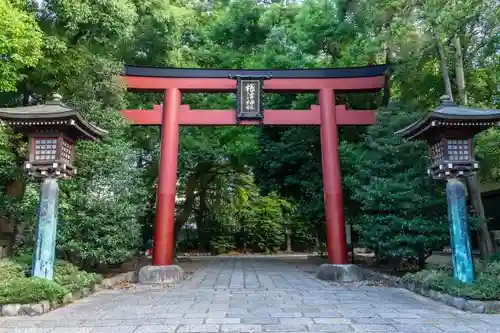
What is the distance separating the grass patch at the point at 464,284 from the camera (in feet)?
22.2

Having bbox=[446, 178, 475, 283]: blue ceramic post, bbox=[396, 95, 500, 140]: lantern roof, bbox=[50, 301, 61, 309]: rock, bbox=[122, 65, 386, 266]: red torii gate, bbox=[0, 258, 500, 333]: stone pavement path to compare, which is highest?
bbox=[122, 65, 386, 266]: red torii gate

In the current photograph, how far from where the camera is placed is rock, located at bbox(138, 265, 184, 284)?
10.6 metres

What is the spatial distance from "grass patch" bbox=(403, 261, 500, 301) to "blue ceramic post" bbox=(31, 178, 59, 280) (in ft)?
24.0

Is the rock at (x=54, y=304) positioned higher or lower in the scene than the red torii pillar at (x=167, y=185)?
lower

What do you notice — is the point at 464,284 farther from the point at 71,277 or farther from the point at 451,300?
the point at 71,277

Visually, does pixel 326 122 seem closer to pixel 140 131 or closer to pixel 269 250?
pixel 140 131

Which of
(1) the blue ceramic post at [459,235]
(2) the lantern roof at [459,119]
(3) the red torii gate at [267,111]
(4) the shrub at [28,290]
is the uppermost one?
(3) the red torii gate at [267,111]

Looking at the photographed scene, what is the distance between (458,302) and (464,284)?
0.48 m

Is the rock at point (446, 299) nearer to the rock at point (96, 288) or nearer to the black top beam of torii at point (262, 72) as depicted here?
the black top beam of torii at point (262, 72)

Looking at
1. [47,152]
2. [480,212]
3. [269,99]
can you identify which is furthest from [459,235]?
[269,99]

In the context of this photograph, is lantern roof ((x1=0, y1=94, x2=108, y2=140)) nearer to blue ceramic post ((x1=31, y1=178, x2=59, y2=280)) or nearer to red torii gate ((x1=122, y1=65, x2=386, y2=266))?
blue ceramic post ((x1=31, y1=178, x2=59, y2=280))

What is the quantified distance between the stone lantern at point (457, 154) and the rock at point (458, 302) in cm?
76

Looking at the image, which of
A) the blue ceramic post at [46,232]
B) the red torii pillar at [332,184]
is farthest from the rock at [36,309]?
the red torii pillar at [332,184]

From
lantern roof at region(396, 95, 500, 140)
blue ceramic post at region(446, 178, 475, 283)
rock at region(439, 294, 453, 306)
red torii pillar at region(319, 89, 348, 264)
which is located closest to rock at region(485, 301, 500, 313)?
rock at region(439, 294, 453, 306)
